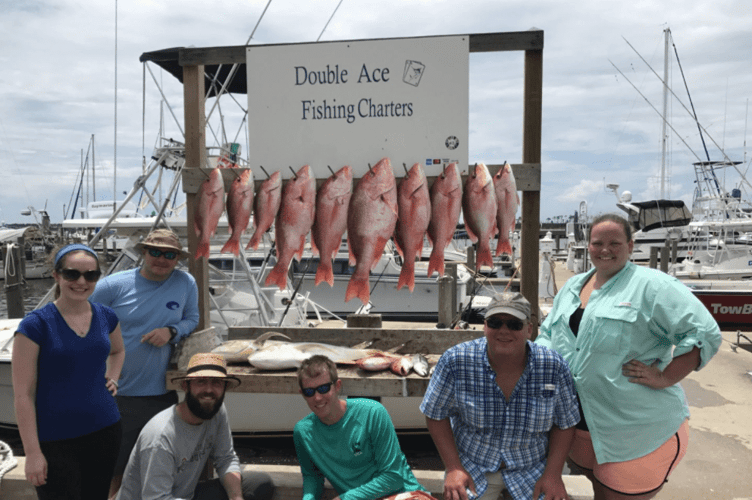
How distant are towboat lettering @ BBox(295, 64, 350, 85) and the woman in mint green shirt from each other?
1586 mm

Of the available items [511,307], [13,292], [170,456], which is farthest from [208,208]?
[13,292]

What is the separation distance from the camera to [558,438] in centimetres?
207

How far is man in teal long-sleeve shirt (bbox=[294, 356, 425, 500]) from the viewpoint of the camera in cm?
226

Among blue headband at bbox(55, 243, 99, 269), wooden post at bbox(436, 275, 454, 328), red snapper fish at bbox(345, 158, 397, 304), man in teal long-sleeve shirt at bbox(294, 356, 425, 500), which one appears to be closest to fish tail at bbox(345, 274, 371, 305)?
red snapper fish at bbox(345, 158, 397, 304)

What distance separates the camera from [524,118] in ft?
8.93

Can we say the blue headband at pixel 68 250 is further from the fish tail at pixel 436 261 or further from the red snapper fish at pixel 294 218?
the fish tail at pixel 436 261

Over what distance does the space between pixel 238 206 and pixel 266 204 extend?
147 millimetres

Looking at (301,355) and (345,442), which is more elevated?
(301,355)

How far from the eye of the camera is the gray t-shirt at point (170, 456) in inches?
87.0

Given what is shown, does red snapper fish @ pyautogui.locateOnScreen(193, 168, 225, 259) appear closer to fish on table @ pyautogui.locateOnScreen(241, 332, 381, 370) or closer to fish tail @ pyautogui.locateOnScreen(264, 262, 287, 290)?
fish tail @ pyautogui.locateOnScreen(264, 262, 287, 290)

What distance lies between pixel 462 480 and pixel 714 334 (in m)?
1.12

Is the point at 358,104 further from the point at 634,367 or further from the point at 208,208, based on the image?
the point at 634,367

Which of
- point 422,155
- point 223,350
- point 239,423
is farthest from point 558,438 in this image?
point 239,423

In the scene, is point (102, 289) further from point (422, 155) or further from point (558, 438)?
point (558, 438)
